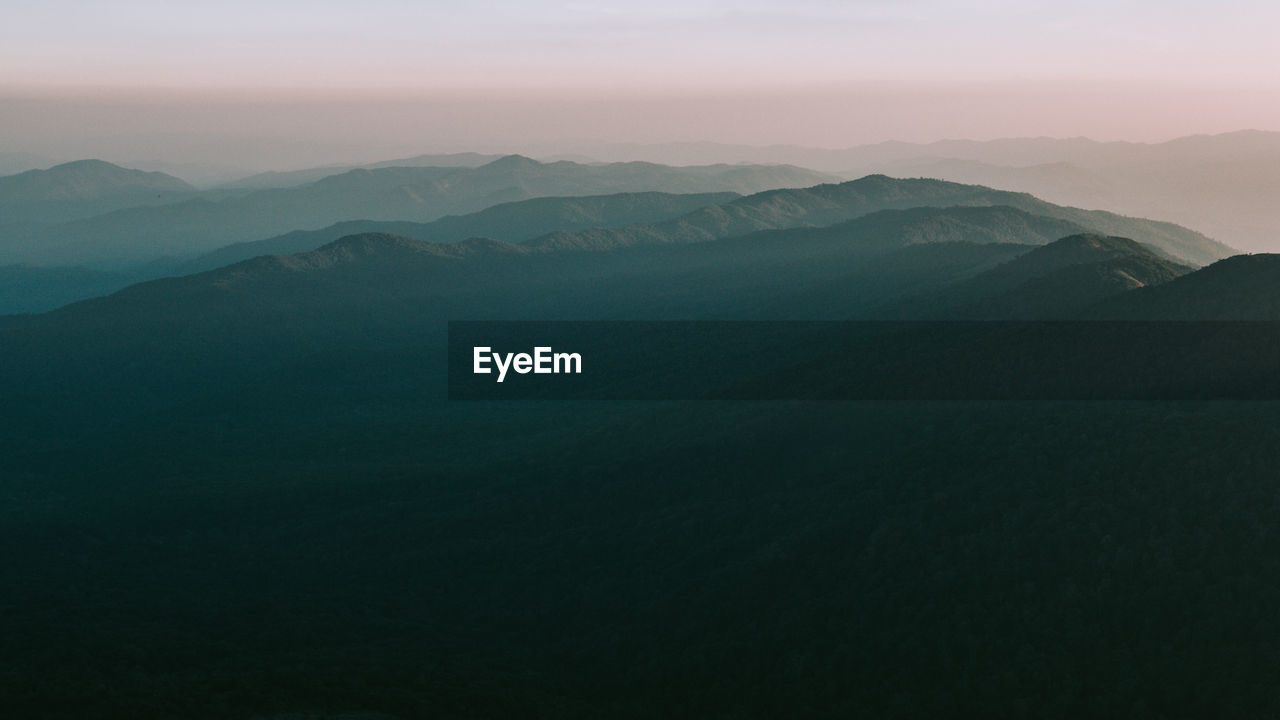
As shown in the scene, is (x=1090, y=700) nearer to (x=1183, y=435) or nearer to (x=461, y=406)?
(x=1183, y=435)

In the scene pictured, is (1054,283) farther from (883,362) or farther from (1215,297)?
(1215,297)

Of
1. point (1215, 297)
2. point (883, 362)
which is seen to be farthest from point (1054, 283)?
point (1215, 297)

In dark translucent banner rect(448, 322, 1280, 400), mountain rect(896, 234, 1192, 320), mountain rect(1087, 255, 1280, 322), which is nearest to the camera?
dark translucent banner rect(448, 322, 1280, 400)

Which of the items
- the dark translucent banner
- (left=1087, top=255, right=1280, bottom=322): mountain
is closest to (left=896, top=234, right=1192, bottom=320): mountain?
(left=1087, top=255, right=1280, bottom=322): mountain

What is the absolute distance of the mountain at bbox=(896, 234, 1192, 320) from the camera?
101250mm

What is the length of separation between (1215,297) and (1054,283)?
115ft

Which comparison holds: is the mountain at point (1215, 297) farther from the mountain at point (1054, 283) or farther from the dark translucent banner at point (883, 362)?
the mountain at point (1054, 283)

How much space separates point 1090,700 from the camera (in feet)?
138

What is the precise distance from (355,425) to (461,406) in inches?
631

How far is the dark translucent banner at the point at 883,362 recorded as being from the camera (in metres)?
66.8

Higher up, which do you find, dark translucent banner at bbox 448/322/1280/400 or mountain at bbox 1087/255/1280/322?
mountain at bbox 1087/255/1280/322

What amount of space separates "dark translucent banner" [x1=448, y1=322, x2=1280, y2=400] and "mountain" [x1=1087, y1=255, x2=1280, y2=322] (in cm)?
227

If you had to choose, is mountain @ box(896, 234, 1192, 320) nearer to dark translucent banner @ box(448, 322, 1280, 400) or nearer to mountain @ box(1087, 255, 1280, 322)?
mountain @ box(1087, 255, 1280, 322)

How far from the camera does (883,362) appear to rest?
92.9 metres
